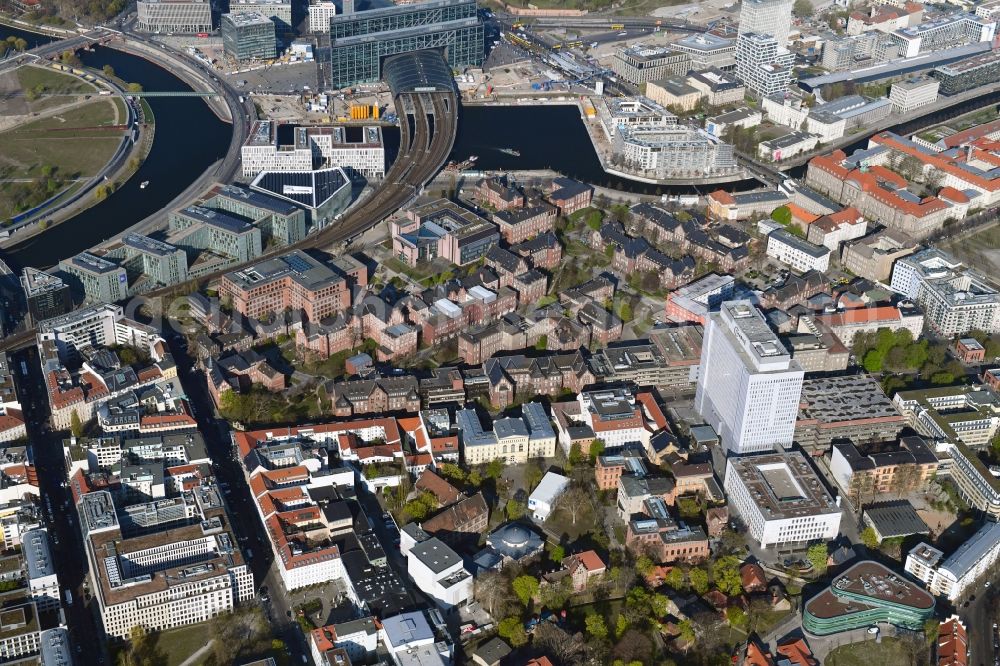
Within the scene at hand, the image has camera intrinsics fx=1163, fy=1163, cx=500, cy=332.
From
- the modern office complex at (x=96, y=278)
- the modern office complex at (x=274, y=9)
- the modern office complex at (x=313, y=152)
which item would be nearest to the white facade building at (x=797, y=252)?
the modern office complex at (x=313, y=152)

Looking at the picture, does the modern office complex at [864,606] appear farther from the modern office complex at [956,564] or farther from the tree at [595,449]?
the tree at [595,449]

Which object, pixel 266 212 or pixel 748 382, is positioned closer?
pixel 748 382

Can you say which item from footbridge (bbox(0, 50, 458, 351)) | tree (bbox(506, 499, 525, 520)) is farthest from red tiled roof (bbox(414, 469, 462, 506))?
footbridge (bbox(0, 50, 458, 351))

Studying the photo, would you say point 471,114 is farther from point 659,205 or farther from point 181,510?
point 181,510

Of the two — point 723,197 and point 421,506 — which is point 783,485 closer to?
point 421,506

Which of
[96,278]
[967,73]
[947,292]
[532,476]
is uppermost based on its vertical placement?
[967,73]

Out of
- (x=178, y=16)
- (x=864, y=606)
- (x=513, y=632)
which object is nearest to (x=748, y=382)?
(x=864, y=606)

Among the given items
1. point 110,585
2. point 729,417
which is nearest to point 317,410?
point 110,585

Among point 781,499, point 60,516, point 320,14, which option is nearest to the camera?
point 60,516
